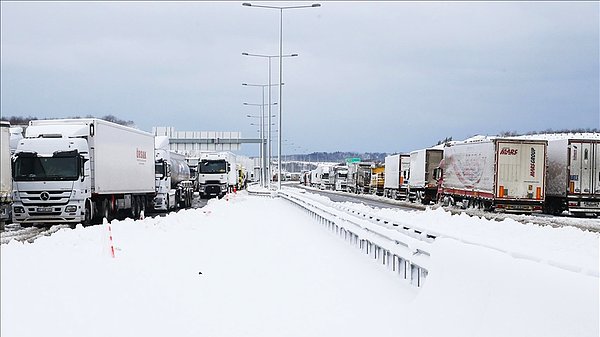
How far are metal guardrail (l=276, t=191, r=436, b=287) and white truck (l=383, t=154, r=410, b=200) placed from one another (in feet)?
129

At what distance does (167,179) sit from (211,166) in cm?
2114

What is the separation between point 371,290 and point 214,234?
9337 millimetres

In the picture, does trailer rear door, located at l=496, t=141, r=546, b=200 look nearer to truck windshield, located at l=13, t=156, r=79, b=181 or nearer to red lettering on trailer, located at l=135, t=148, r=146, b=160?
red lettering on trailer, located at l=135, t=148, r=146, b=160

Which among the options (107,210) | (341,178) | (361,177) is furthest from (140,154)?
(341,178)

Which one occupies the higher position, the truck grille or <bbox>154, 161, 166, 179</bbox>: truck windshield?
<bbox>154, 161, 166, 179</bbox>: truck windshield

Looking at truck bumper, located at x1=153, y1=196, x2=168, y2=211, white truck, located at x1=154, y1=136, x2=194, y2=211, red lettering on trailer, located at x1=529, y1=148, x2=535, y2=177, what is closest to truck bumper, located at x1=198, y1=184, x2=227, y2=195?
white truck, located at x1=154, y1=136, x2=194, y2=211

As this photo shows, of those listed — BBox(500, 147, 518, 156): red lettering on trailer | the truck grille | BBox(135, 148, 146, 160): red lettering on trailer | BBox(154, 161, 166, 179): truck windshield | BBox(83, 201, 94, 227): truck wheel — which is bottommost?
BBox(83, 201, 94, 227): truck wheel

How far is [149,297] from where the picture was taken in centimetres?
852

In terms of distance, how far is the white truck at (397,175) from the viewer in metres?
60.6

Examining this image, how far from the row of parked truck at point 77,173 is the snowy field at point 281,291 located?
558 centimetres

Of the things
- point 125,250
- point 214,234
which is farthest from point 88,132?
point 125,250

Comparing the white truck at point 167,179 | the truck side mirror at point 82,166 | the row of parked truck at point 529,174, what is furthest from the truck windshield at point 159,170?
the row of parked truck at point 529,174

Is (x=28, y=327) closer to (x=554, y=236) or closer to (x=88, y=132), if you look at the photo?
(x=554, y=236)

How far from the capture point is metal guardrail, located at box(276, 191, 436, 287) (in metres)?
10.3
